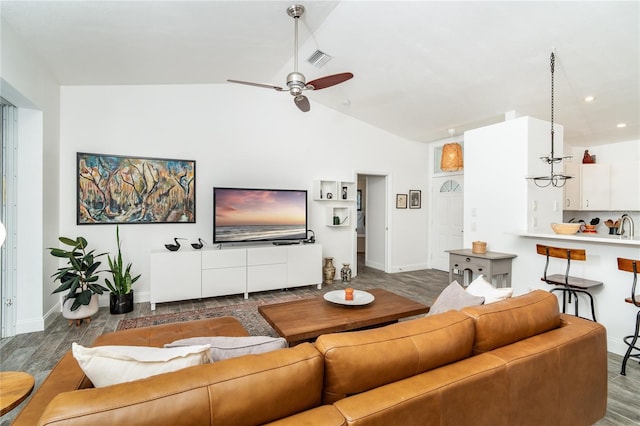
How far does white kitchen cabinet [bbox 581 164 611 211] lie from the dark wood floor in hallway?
2.89 m

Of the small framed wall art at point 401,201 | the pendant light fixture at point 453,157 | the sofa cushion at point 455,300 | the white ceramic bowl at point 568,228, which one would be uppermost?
the pendant light fixture at point 453,157

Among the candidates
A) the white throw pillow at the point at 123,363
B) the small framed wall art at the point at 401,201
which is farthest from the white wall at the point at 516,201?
the white throw pillow at the point at 123,363

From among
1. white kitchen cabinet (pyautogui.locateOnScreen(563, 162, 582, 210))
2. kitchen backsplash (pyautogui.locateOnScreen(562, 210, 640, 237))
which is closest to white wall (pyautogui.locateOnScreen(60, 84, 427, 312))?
white kitchen cabinet (pyautogui.locateOnScreen(563, 162, 582, 210))

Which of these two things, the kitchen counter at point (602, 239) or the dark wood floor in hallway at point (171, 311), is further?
the kitchen counter at point (602, 239)

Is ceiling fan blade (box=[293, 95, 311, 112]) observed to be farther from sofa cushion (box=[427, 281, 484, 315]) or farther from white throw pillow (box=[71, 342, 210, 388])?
white throw pillow (box=[71, 342, 210, 388])

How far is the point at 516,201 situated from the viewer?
3.84m

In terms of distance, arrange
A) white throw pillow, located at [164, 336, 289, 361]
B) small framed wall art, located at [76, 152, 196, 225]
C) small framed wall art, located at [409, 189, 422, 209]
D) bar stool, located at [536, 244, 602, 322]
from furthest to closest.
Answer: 1. small framed wall art, located at [409, 189, 422, 209]
2. small framed wall art, located at [76, 152, 196, 225]
3. bar stool, located at [536, 244, 602, 322]
4. white throw pillow, located at [164, 336, 289, 361]

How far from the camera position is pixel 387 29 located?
328 cm

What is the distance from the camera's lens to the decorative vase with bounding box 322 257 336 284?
5.50 meters

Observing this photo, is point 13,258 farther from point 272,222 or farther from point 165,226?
point 272,222

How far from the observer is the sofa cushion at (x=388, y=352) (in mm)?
1094

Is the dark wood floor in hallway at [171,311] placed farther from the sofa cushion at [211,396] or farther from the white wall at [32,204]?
the sofa cushion at [211,396]

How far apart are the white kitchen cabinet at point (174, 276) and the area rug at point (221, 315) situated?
31 centimetres

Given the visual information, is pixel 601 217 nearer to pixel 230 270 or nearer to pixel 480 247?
pixel 480 247
